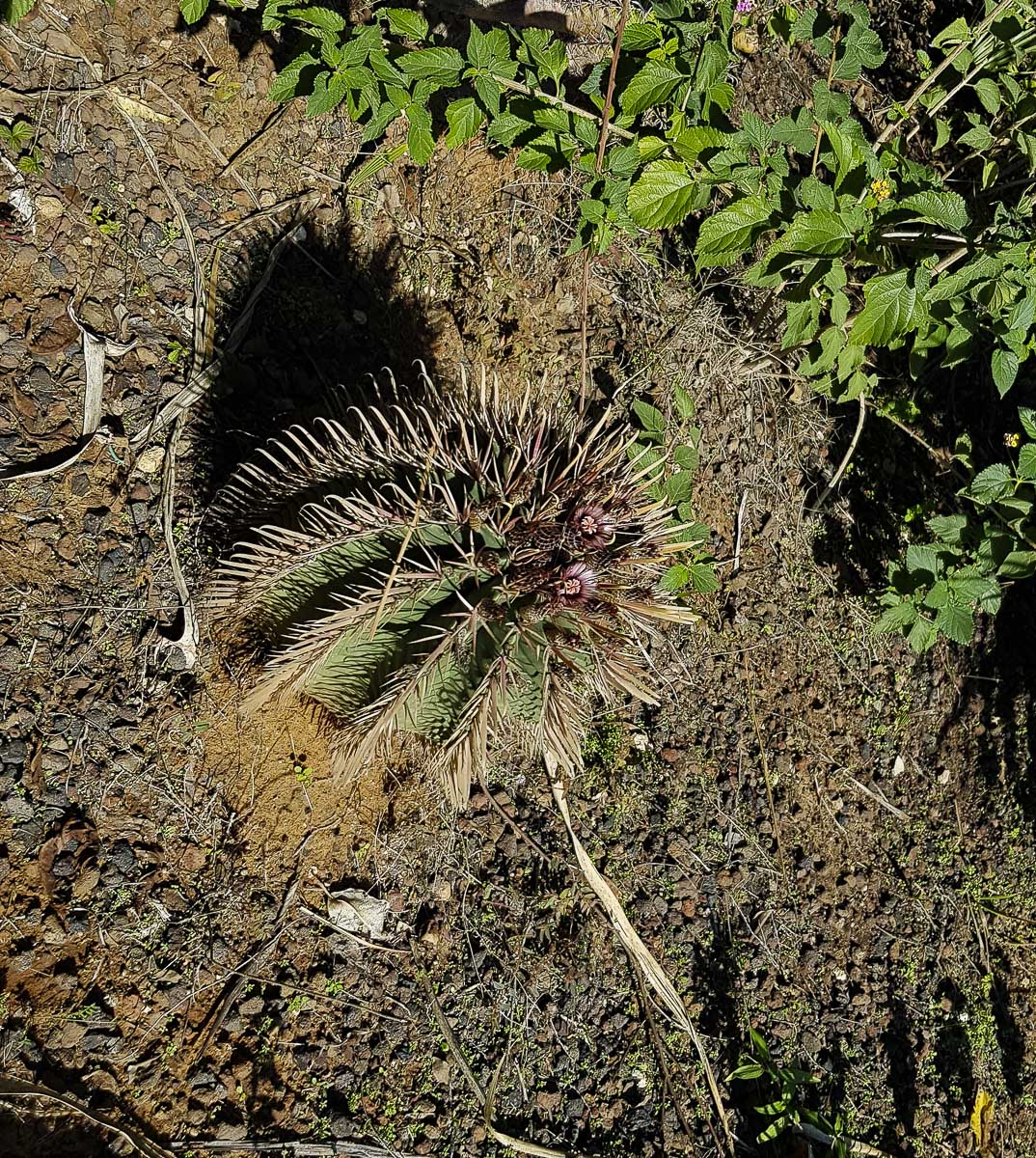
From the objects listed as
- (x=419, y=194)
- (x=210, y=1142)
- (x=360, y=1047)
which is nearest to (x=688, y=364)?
(x=419, y=194)

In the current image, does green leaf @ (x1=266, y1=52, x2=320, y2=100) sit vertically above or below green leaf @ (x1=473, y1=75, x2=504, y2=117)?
above

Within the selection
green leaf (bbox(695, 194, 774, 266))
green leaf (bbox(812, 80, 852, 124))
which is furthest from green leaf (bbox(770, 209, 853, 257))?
green leaf (bbox(812, 80, 852, 124))

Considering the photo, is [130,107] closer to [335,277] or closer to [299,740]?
[335,277]

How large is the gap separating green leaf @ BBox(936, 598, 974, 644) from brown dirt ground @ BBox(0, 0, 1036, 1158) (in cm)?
43

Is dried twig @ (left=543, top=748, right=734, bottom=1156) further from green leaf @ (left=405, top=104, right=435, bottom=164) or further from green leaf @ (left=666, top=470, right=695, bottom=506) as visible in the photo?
green leaf @ (left=405, top=104, right=435, bottom=164)

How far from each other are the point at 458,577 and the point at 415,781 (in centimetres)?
72

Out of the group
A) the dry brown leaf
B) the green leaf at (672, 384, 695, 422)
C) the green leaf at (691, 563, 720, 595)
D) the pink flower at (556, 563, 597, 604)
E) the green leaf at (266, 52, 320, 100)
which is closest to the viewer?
the pink flower at (556, 563, 597, 604)

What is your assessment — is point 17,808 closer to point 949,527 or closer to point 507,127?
point 507,127

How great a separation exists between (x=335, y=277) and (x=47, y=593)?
101 cm

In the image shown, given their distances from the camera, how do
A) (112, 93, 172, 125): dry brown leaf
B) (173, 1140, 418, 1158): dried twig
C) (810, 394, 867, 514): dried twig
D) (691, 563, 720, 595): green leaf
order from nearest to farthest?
(173, 1140, 418, 1158): dried twig
(112, 93, 172, 125): dry brown leaf
(691, 563, 720, 595): green leaf
(810, 394, 867, 514): dried twig

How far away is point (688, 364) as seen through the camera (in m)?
2.55

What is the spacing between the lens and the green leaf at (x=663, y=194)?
1757mm

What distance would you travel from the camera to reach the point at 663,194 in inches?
69.6

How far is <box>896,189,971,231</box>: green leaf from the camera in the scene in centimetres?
175
